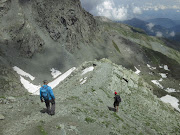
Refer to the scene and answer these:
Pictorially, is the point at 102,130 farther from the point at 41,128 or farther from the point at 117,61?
→ the point at 117,61

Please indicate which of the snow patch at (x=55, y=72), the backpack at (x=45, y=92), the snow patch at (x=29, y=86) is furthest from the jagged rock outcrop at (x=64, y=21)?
the backpack at (x=45, y=92)

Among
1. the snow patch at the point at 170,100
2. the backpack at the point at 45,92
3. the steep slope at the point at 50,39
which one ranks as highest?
the steep slope at the point at 50,39

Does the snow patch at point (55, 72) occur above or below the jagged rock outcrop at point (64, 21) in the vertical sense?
below

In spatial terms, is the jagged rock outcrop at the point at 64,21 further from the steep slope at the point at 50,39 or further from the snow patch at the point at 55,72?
the snow patch at the point at 55,72

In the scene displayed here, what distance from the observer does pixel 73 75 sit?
52781mm

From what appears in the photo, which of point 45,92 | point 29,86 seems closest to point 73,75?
point 29,86

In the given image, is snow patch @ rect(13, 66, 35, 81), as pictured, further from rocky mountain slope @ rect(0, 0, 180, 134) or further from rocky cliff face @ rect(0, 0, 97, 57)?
rocky cliff face @ rect(0, 0, 97, 57)

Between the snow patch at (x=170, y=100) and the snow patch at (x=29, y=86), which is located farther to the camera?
the snow patch at (x=170, y=100)

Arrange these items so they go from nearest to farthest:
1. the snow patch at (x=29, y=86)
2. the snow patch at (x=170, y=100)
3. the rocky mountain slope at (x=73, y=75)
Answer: the rocky mountain slope at (x=73, y=75), the snow patch at (x=29, y=86), the snow patch at (x=170, y=100)

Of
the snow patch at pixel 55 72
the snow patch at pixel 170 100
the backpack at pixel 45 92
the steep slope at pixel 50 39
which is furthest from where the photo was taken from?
the snow patch at pixel 55 72

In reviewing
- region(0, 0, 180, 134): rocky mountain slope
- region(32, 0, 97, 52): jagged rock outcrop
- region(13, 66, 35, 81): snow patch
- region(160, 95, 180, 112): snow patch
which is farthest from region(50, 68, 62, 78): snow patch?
region(160, 95, 180, 112): snow patch

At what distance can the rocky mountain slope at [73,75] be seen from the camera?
664 inches

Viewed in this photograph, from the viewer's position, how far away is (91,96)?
26.8 m

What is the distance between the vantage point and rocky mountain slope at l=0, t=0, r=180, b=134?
55.3ft
